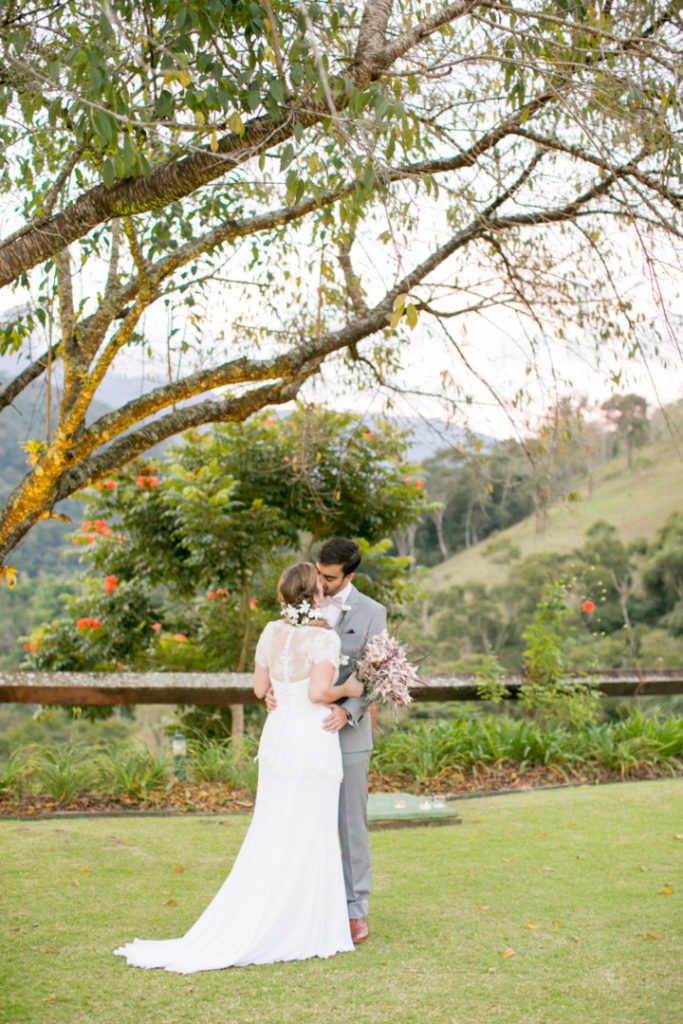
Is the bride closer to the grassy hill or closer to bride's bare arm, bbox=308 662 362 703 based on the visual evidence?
bride's bare arm, bbox=308 662 362 703

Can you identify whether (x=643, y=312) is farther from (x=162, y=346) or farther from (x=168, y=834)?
(x=168, y=834)

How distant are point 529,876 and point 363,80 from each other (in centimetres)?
446

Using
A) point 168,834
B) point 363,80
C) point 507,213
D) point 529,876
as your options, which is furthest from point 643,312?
Answer: point 168,834

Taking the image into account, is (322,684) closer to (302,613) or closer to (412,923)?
(302,613)

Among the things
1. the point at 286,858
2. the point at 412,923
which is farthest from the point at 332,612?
the point at 412,923

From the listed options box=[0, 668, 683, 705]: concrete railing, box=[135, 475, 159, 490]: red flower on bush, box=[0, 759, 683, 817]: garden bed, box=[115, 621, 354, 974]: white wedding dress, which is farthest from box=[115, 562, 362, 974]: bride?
box=[135, 475, 159, 490]: red flower on bush

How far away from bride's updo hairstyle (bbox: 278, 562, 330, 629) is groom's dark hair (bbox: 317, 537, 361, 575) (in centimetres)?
23

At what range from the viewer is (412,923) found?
4539mm

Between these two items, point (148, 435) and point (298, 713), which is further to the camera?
point (148, 435)

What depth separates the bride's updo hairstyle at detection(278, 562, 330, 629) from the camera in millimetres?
4207

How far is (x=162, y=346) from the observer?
7570 millimetres

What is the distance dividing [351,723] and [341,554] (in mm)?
820

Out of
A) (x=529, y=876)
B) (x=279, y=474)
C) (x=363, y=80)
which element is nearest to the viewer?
(x=363, y=80)

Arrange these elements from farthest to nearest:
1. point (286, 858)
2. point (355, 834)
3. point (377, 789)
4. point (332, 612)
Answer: point (377, 789) < point (332, 612) < point (355, 834) < point (286, 858)
